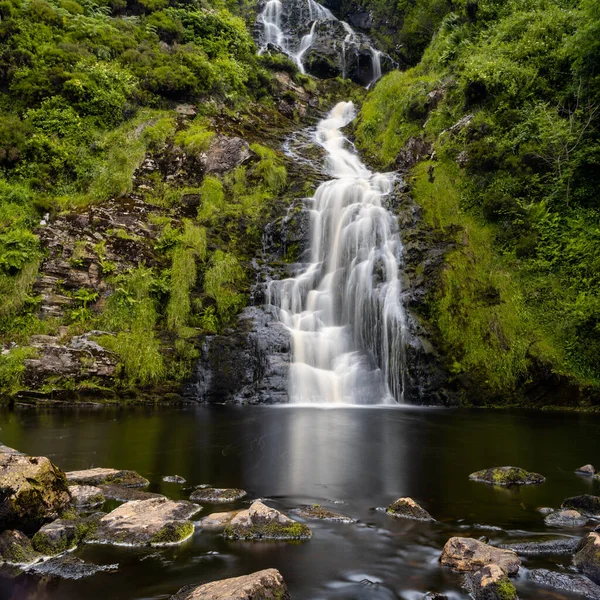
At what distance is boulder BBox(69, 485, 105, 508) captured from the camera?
14.9 feet

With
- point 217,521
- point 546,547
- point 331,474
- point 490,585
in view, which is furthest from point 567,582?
point 331,474

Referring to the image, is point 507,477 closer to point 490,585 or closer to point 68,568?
point 490,585

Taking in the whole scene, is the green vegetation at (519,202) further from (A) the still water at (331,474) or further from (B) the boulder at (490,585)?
(B) the boulder at (490,585)

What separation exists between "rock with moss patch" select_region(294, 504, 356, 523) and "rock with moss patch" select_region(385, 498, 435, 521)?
1.50 feet

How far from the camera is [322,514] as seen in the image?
457 centimetres

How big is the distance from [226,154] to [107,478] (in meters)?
18.1

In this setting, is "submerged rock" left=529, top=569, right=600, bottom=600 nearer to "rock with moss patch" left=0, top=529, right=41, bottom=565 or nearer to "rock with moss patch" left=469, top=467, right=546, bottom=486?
"rock with moss patch" left=469, top=467, right=546, bottom=486

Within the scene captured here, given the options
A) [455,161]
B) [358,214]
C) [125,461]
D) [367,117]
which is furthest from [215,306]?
[367,117]

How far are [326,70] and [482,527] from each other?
122 feet

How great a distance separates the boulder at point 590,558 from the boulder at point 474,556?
1.41ft

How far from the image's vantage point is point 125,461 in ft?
21.8

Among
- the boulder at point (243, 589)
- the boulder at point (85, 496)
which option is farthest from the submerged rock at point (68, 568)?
the boulder at point (85, 496)

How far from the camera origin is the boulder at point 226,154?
68.0ft

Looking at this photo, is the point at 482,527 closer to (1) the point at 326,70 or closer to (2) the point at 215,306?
(2) the point at 215,306
